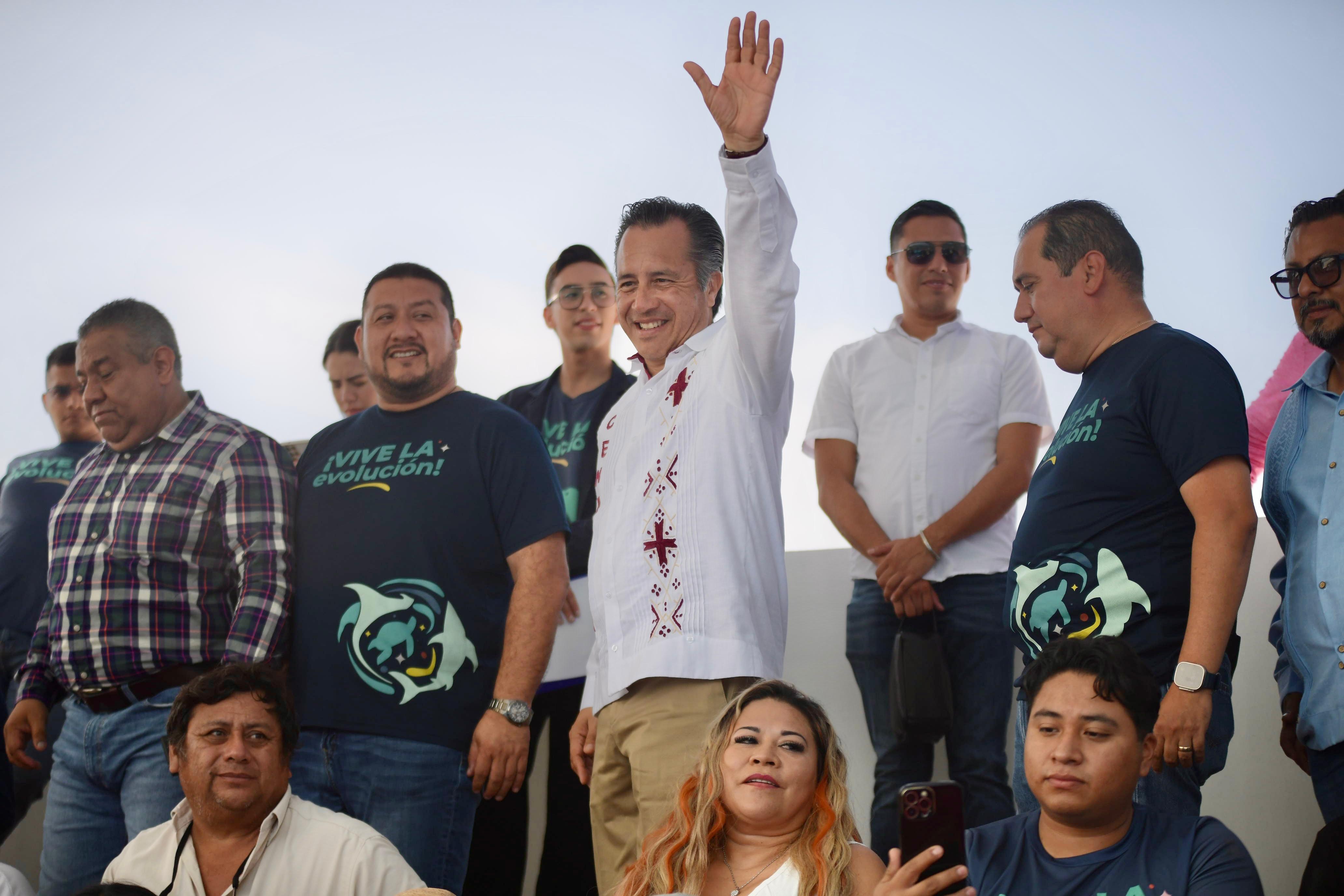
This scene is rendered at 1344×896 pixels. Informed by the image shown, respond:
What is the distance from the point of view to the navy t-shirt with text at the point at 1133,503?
1725 mm

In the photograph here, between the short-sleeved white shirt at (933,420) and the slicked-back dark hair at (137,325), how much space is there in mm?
1511

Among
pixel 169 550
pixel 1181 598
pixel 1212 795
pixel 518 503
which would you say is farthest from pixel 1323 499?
pixel 169 550

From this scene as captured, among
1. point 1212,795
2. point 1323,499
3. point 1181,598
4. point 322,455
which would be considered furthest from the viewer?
point 1212,795

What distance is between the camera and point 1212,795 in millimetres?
2734

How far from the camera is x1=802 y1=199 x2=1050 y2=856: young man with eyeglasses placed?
2467mm

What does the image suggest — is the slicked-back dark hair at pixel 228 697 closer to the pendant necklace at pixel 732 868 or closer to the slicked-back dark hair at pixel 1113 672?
the pendant necklace at pixel 732 868

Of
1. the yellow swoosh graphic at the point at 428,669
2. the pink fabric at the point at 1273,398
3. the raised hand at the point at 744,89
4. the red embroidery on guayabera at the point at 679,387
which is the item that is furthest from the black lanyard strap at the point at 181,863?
the pink fabric at the point at 1273,398

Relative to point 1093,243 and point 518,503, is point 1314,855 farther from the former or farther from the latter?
point 518,503

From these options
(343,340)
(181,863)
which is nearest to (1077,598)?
(181,863)

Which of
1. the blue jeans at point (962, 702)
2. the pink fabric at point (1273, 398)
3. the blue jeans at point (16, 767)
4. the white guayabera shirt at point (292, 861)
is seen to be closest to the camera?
the white guayabera shirt at point (292, 861)

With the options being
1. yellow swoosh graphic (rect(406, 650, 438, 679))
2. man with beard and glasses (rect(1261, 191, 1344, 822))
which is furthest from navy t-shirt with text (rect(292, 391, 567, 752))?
man with beard and glasses (rect(1261, 191, 1344, 822))

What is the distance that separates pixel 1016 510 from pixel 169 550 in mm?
1798

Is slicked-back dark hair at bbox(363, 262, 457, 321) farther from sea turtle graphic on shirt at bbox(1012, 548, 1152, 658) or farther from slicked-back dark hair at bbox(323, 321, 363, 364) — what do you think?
sea turtle graphic on shirt at bbox(1012, 548, 1152, 658)

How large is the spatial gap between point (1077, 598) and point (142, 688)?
5.72ft
